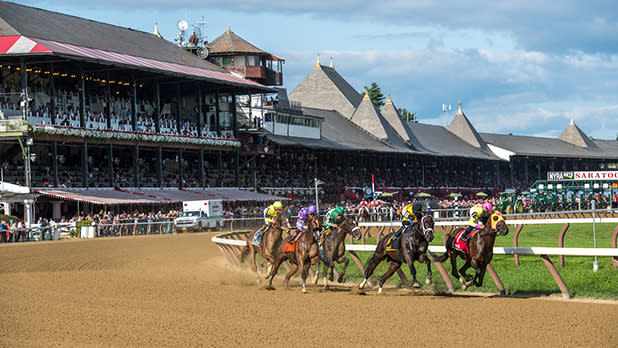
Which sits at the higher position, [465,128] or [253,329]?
[465,128]

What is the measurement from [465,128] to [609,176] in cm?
3182

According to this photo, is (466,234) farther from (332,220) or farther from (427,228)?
(332,220)

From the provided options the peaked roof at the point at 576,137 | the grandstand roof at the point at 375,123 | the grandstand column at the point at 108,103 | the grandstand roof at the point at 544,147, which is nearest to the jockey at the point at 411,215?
the grandstand column at the point at 108,103

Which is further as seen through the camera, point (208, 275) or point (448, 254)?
point (208, 275)

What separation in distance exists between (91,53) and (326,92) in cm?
4178

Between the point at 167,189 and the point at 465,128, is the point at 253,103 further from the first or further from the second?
the point at 465,128

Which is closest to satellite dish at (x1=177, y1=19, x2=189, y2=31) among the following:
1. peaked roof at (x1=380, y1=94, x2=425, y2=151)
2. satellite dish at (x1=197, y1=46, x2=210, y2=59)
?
satellite dish at (x1=197, y1=46, x2=210, y2=59)

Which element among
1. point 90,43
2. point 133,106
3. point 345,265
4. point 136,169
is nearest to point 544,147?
point 133,106

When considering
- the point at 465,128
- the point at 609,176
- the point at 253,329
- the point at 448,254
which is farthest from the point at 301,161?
the point at 253,329

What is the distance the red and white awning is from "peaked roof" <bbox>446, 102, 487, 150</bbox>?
123 ft

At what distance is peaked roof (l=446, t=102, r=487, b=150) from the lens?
8575cm

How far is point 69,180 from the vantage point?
43125 mm

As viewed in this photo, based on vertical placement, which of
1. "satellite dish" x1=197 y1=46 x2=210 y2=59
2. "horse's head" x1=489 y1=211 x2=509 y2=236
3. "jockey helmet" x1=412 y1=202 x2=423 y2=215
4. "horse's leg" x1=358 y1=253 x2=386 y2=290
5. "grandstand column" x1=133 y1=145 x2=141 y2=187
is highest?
"satellite dish" x1=197 y1=46 x2=210 y2=59

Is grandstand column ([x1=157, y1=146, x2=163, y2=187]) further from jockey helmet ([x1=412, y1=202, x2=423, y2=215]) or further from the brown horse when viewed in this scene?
jockey helmet ([x1=412, y1=202, x2=423, y2=215])
